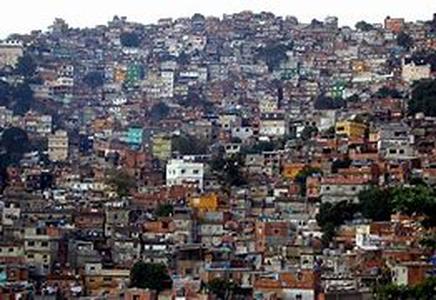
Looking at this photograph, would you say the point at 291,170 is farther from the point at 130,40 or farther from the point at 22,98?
the point at 130,40

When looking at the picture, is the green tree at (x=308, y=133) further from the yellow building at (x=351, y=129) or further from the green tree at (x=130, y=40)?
the green tree at (x=130, y=40)

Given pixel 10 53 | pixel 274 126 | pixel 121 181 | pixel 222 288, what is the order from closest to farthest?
pixel 222 288, pixel 121 181, pixel 274 126, pixel 10 53

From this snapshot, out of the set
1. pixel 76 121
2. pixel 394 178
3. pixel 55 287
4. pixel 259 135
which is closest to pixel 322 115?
pixel 259 135

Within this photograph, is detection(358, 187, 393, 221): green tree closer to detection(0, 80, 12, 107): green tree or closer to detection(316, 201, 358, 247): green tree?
detection(316, 201, 358, 247): green tree

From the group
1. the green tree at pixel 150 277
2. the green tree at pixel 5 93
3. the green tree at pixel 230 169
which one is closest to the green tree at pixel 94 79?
the green tree at pixel 5 93

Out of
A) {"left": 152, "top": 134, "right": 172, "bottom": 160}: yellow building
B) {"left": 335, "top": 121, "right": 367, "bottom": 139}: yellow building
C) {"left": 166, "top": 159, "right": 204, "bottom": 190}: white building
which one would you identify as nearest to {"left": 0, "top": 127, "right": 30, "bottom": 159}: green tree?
{"left": 152, "top": 134, "right": 172, "bottom": 160}: yellow building

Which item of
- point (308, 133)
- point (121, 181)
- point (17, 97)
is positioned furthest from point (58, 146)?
point (17, 97)
